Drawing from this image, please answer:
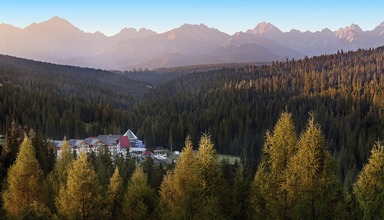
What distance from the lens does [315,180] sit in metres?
21.7

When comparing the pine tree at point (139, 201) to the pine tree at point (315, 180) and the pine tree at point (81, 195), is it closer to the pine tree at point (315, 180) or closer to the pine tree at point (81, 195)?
the pine tree at point (81, 195)

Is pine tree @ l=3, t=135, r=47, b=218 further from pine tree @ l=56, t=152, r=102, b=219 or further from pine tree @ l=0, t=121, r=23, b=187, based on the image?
pine tree @ l=0, t=121, r=23, b=187

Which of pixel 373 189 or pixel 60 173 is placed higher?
pixel 373 189

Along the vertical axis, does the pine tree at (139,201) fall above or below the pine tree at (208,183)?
below

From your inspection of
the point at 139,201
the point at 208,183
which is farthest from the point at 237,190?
the point at 139,201

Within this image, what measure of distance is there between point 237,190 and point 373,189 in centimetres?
1150

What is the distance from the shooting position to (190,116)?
550 ft

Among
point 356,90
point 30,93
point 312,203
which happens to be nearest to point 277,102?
point 356,90

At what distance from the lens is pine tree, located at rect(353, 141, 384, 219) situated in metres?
22.4

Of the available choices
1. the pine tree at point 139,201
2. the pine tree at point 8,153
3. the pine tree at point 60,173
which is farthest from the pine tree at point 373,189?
the pine tree at point 8,153

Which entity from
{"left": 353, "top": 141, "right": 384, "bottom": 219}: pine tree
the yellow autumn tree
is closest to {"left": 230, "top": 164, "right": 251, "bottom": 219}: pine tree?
the yellow autumn tree

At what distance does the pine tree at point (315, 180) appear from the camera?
21.6m

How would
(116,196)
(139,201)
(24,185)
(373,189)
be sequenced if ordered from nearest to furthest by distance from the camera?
(373,189) < (24,185) < (139,201) < (116,196)

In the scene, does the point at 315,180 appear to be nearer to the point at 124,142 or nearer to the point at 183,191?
the point at 183,191
